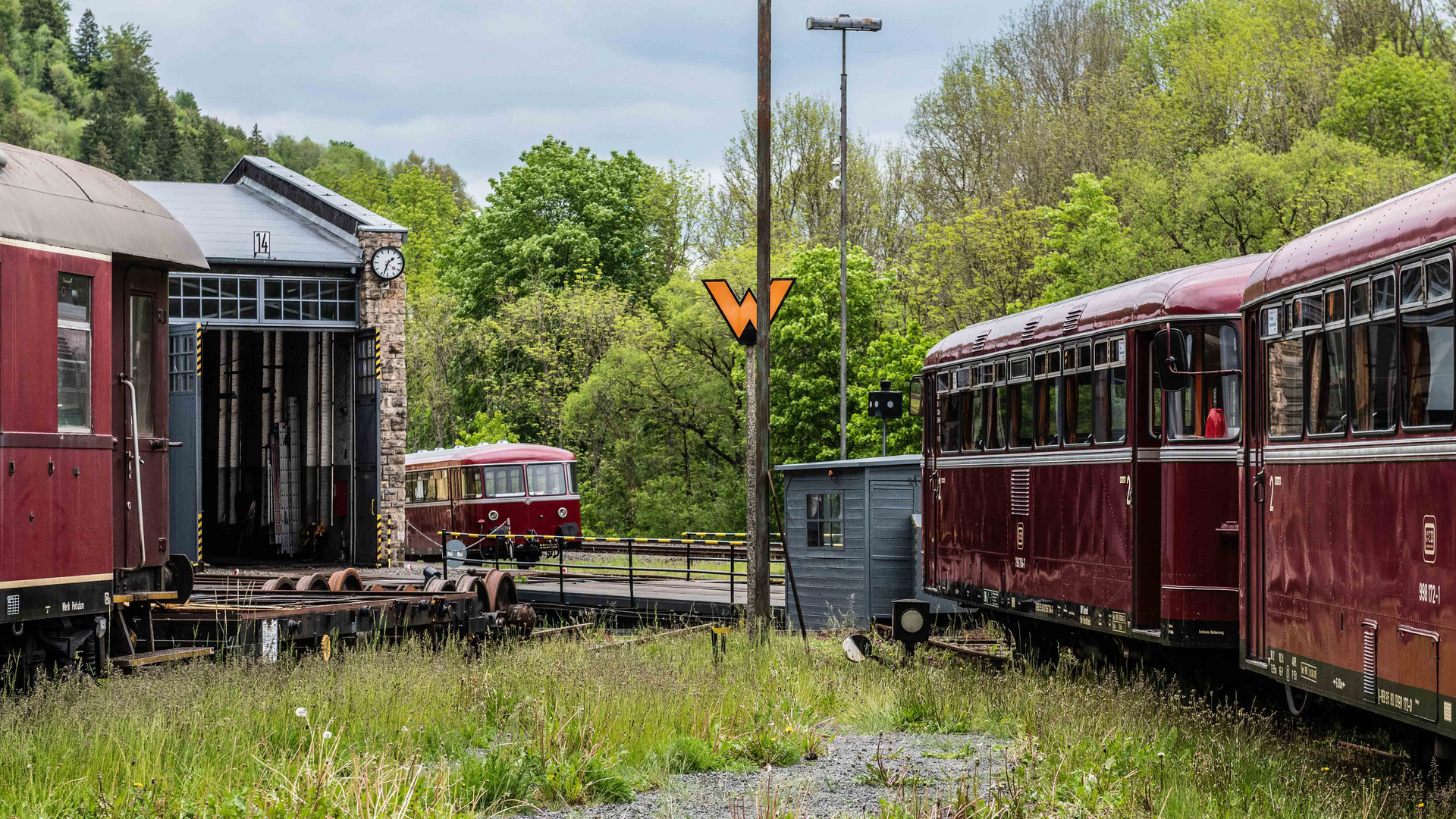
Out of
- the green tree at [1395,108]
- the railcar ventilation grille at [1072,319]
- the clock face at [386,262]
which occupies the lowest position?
the railcar ventilation grille at [1072,319]

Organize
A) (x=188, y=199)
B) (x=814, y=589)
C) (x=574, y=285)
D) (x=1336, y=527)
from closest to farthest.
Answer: (x=1336, y=527)
(x=814, y=589)
(x=188, y=199)
(x=574, y=285)

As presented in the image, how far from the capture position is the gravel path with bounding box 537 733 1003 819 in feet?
25.6

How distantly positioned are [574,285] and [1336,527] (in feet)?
166

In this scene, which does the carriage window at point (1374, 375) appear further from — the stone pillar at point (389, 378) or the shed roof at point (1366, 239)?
the stone pillar at point (389, 378)

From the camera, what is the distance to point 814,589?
20516mm

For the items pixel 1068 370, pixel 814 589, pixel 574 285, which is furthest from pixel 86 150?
pixel 1068 370

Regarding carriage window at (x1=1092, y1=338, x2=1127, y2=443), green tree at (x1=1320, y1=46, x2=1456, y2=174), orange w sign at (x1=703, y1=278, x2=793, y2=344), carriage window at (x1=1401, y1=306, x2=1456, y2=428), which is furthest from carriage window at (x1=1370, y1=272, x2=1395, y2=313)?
green tree at (x1=1320, y1=46, x2=1456, y2=174)

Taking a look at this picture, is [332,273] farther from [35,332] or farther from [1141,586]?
[1141,586]

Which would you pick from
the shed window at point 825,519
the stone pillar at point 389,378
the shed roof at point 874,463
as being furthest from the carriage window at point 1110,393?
the stone pillar at point 389,378

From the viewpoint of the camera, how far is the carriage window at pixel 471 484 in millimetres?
40969

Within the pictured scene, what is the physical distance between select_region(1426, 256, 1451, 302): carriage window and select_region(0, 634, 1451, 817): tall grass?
250cm

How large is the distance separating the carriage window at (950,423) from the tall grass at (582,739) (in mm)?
4013

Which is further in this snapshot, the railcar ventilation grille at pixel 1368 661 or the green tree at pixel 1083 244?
the green tree at pixel 1083 244

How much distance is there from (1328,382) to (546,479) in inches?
1325
